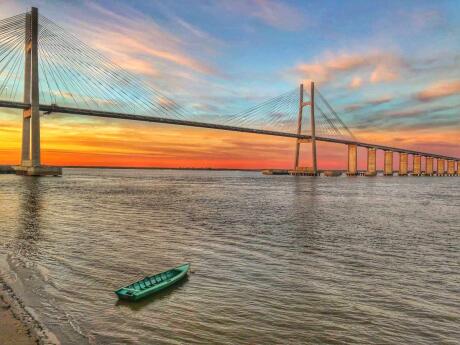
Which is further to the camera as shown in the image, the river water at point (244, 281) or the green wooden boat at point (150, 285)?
the green wooden boat at point (150, 285)

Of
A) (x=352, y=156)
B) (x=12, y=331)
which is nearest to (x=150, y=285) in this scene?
(x=12, y=331)

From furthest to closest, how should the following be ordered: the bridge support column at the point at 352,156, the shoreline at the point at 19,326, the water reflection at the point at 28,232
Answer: the bridge support column at the point at 352,156 < the water reflection at the point at 28,232 < the shoreline at the point at 19,326

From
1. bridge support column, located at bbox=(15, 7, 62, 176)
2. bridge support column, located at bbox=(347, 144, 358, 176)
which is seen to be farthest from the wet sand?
bridge support column, located at bbox=(347, 144, 358, 176)

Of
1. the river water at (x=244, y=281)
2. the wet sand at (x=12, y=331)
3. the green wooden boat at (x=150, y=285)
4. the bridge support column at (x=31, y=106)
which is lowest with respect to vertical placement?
the river water at (x=244, y=281)

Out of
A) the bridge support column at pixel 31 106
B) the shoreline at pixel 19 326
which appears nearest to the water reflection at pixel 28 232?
the shoreline at pixel 19 326

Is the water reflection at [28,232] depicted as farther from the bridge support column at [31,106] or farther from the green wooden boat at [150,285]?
the bridge support column at [31,106]

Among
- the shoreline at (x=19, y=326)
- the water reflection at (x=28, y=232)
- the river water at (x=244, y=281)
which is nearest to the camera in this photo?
the shoreline at (x=19, y=326)

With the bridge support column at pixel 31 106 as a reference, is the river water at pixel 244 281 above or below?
below

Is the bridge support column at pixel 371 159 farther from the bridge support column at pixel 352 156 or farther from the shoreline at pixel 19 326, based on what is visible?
the shoreline at pixel 19 326

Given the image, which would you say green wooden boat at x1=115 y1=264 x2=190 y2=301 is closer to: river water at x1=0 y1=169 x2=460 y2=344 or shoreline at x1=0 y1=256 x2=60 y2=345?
river water at x1=0 y1=169 x2=460 y2=344
